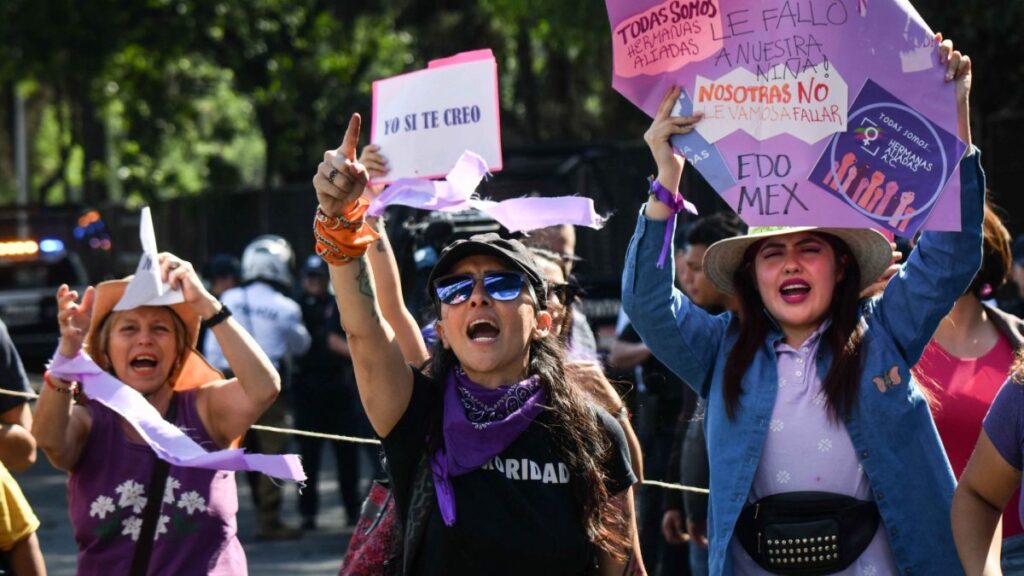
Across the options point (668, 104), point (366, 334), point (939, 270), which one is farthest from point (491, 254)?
point (939, 270)

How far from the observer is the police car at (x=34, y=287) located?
690 inches

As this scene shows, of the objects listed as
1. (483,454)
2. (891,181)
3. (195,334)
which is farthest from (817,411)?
(195,334)

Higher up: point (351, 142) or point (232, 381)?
point (351, 142)

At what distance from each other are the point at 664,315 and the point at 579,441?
46 centimetres

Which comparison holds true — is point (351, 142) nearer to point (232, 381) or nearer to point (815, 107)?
point (815, 107)

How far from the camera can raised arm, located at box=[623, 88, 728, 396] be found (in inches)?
167

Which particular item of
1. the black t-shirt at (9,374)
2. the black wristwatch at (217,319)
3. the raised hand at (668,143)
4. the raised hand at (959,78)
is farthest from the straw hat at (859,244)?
A: the black t-shirt at (9,374)

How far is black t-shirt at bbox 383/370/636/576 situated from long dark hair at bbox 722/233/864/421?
1.82 feet

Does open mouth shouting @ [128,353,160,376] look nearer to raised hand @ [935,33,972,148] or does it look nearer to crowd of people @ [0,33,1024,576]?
crowd of people @ [0,33,1024,576]

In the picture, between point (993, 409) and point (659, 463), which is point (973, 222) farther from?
point (659, 463)

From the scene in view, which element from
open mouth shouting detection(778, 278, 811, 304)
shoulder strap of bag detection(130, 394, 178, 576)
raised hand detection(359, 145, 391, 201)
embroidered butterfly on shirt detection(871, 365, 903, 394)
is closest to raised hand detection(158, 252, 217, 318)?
shoulder strap of bag detection(130, 394, 178, 576)

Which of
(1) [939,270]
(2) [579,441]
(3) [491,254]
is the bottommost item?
(2) [579,441]

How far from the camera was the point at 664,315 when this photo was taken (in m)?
4.32

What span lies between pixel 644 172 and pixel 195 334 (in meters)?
7.05
